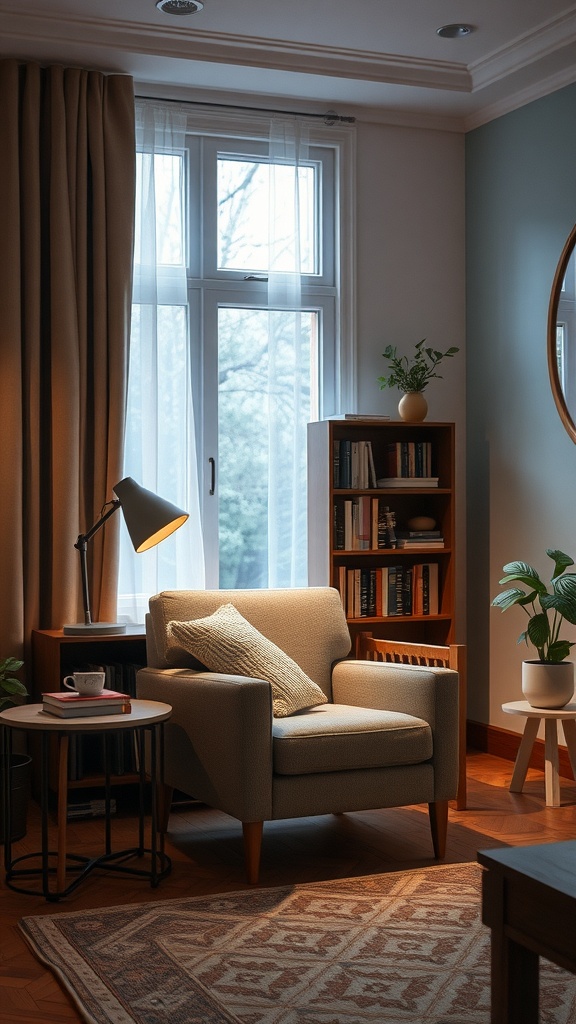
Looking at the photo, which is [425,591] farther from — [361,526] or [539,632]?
[539,632]

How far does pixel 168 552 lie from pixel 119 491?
3.67ft

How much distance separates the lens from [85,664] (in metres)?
4.29

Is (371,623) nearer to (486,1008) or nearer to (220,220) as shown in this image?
(220,220)

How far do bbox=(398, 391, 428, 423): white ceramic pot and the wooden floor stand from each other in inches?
61.2

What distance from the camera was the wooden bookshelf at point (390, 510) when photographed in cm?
471

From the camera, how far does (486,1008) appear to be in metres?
2.46

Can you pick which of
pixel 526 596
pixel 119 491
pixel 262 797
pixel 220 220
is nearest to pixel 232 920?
pixel 262 797

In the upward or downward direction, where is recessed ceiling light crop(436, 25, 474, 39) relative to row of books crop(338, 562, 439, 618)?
upward

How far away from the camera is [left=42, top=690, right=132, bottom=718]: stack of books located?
3.20 m

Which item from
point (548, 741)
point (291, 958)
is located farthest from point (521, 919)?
point (548, 741)

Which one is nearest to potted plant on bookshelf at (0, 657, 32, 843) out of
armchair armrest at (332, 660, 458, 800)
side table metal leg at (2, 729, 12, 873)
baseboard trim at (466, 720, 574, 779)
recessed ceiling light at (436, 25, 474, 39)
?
side table metal leg at (2, 729, 12, 873)

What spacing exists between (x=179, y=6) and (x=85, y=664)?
97.4 inches

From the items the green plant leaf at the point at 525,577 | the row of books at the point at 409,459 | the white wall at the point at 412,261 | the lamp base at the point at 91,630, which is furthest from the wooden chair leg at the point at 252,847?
the white wall at the point at 412,261

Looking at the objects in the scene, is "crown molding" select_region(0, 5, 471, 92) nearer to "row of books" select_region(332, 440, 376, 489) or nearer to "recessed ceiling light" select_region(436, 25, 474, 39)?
"recessed ceiling light" select_region(436, 25, 474, 39)
